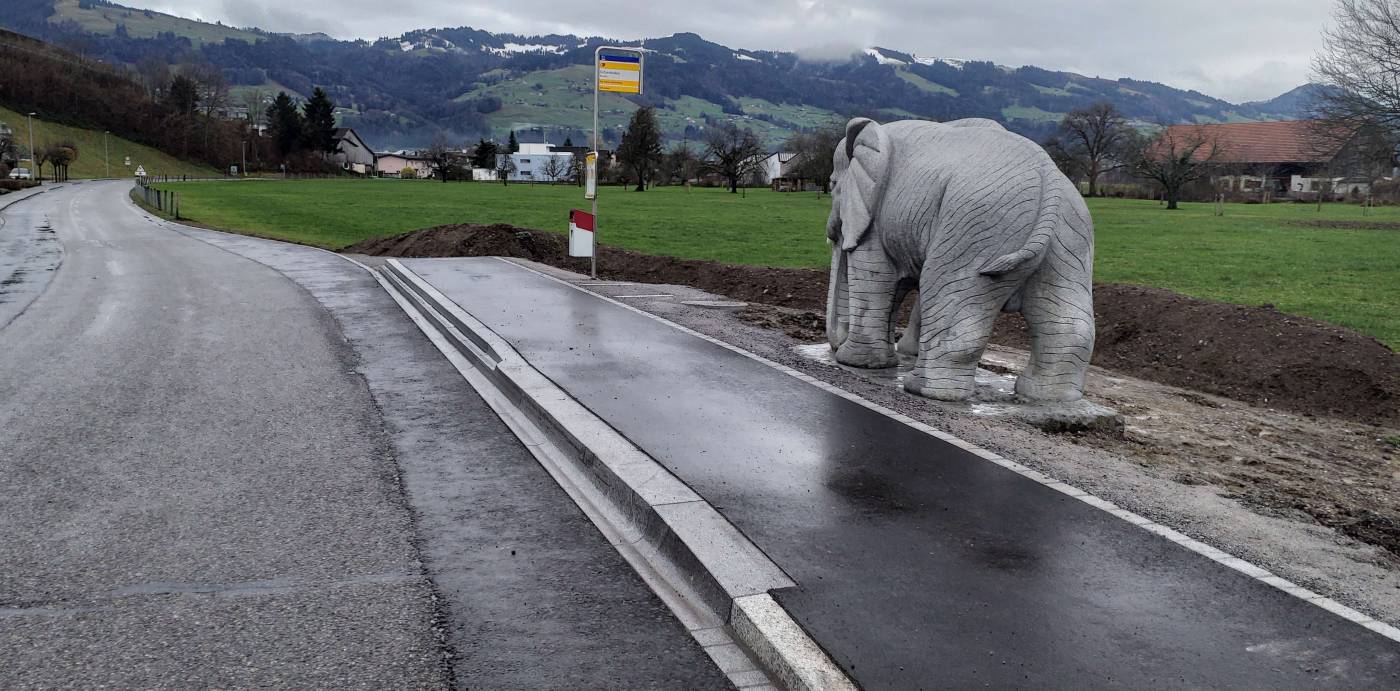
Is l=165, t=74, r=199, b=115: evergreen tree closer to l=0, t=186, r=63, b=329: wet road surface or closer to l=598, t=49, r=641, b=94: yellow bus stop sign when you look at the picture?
l=0, t=186, r=63, b=329: wet road surface

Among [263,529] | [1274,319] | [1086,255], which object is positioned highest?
[1086,255]

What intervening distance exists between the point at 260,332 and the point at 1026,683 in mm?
11010

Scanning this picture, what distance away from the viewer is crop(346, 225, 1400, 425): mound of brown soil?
995 cm

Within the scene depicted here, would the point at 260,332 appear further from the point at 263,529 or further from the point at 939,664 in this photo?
the point at 939,664

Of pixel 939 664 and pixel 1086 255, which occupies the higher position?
pixel 1086 255

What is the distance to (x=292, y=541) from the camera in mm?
5250

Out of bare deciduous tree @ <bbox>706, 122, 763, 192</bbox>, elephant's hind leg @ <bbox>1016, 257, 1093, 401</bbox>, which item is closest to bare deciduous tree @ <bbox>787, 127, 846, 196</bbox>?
bare deciduous tree @ <bbox>706, 122, 763, 192</bbox>

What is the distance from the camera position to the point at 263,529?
5.41 m

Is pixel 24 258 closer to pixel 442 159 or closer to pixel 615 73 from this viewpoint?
pixel 615 73

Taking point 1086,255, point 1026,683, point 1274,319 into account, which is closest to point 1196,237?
point 1274,319

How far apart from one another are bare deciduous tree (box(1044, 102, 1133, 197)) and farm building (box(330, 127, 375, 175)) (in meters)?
97.6

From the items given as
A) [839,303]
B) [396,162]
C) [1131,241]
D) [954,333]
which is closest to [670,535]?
[954,333]

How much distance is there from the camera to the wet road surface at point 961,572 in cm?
378

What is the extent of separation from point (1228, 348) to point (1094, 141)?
90.6m
